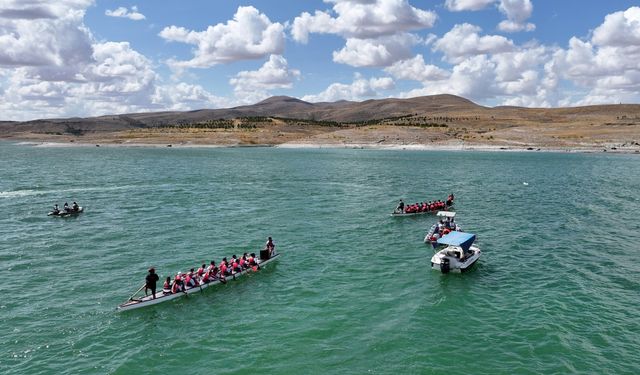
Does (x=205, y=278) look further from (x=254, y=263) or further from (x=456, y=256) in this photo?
(x=456, y=256)

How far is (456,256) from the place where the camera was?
3925cm

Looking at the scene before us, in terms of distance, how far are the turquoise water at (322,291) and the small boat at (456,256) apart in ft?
2.64

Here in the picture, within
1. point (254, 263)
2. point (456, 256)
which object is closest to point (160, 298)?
point (254, 263)

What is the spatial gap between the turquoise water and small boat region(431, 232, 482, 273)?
2.64 feet

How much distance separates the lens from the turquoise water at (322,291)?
998 inches

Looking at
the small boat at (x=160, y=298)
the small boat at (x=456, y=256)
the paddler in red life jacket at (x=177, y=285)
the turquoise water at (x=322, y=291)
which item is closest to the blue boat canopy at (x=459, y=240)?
the small boat at (x=456, y=256)

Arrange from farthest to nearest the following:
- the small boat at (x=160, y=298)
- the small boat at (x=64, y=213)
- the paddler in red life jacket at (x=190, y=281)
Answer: the small boat at (x=64, y=213), the paddler in red life jacket at (x=190, y=281), the small boat at (x=160, y=298)

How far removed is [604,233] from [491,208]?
58.6 ft

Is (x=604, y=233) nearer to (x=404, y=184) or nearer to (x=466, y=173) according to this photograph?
(x=404, y=184)

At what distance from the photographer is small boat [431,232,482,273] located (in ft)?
126

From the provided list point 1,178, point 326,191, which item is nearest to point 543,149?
point 326,191

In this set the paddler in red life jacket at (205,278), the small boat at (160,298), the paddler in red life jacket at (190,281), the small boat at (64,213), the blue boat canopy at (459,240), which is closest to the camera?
the small boat at (160,298)

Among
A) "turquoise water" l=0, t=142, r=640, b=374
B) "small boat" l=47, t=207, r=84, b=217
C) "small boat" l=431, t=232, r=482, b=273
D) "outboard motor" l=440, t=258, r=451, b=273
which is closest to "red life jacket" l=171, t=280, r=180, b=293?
"turquoise water" l=0, t=142, r=640, b=374

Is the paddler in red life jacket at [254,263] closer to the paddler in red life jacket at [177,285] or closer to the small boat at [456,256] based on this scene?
the paddler in red life jacket at [177,285]
